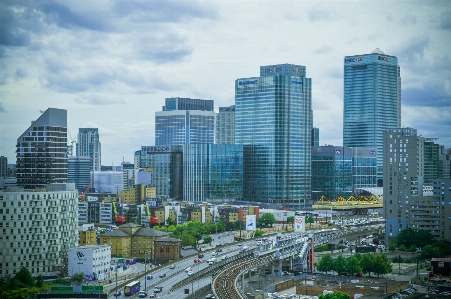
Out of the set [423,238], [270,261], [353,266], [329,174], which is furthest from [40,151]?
[329,174]

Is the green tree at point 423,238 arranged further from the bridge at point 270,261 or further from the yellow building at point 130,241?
the yellow building at point 130,241

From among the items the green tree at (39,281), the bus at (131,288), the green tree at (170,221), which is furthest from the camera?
the green tree at (170,221)

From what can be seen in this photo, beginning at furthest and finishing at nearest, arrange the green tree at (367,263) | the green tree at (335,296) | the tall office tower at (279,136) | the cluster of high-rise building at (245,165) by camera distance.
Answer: the tall office tower at (279,136), the green tree at (367,263), the cluster of high-rise building at (245,165), the green tree at (335,296)

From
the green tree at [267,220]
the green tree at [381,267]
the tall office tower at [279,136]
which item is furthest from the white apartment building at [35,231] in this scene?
the tall office tower at [279,136]

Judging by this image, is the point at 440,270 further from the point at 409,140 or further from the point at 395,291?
the point at 409,140

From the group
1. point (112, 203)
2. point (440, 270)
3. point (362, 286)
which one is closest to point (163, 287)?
point (362, 286)

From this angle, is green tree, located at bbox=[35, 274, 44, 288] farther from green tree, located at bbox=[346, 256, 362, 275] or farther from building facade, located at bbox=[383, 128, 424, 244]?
building facade, located at bbox=[383, 128, 424, 244]

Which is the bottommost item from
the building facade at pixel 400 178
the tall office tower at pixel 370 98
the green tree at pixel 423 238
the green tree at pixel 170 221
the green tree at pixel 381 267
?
the green tree at pixel 381 267
